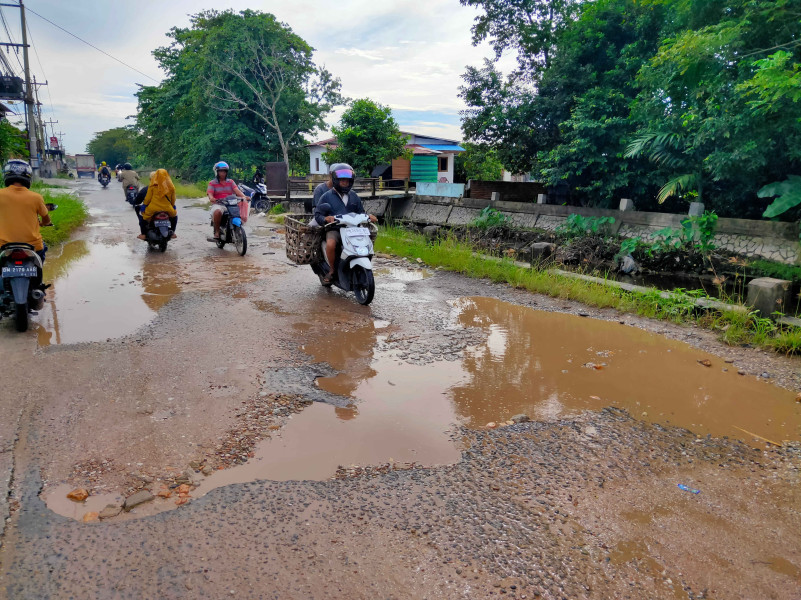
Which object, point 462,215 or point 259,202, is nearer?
point 462,215

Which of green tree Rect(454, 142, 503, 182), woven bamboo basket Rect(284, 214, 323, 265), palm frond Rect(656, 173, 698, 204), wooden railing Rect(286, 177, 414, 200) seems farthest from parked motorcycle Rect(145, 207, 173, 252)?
wooden railing Rect(286, 177, 414, 200)

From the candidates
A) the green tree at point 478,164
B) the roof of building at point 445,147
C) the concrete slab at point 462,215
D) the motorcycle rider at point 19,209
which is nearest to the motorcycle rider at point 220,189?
the motorcycle rider at point 19,209

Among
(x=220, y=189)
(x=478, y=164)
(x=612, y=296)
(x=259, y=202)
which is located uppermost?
(x=478, y=164)

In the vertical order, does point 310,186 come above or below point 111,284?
above

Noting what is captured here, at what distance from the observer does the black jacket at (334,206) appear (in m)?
6.89

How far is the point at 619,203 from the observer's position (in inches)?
547

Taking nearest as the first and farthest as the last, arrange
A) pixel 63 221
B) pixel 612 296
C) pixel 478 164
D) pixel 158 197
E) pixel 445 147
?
pixel 612 296 < pixel 158 197 < pixel 63 221 < pixel 478 164 < pixel 445 147

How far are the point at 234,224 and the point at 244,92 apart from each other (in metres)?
20.6

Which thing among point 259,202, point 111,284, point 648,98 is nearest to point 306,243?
point 111,284

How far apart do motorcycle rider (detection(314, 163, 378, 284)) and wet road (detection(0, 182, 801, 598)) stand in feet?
3.62

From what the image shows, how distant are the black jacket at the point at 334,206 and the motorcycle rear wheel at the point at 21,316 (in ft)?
10.7

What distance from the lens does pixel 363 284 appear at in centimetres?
671

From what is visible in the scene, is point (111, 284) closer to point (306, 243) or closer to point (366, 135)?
point (306, 243)

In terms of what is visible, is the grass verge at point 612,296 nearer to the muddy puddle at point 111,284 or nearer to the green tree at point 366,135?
the muddy puddle at point 111,284
